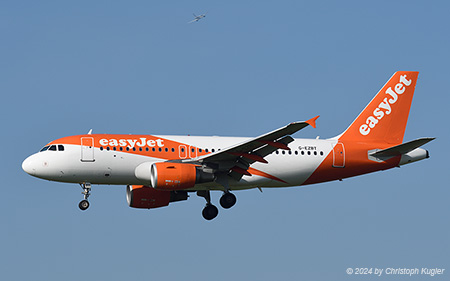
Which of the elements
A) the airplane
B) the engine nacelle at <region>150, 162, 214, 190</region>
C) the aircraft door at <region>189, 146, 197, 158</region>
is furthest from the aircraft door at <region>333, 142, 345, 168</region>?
the engine nacelle at <region>150, 162, 214, 190</region>

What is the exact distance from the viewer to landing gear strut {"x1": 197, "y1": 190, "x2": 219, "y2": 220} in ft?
151

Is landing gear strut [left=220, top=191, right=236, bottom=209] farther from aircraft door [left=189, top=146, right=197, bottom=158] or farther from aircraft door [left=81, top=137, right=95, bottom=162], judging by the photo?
aircraft door [left=81, top=137, right=95, bottom=162]

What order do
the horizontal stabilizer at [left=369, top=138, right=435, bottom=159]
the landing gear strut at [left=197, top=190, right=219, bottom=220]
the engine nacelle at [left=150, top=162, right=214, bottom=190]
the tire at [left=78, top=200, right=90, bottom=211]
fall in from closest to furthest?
1. the engine nacelle at [left=150, top=162, right=214, bottom=190]
2. the tire at [left=78, top=200, right=90, bottom=211]
3. the horizontal stabilizer at [left=369, top=138, right=435, bottom=159]
4. the landing gear strut at [left=197, top=190, right=219, bottom=220]

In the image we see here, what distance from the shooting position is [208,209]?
151 feet

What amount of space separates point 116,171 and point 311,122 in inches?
422

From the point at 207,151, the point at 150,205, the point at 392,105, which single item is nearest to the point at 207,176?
the point at 207,151

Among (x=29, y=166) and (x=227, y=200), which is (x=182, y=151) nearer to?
(x=227, y=200)

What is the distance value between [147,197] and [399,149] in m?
13.4

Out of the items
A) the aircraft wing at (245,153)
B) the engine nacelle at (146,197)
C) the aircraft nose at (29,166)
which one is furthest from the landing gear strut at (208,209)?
the aircraft nose at (29,166)

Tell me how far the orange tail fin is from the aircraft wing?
717 cm

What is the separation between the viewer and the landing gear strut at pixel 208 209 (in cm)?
4600

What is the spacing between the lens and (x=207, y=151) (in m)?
43.3

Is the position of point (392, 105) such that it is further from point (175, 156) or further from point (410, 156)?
point (175, 156)

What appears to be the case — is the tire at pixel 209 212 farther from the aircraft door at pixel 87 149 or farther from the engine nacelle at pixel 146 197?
the aircraft door at pixel 87 149
